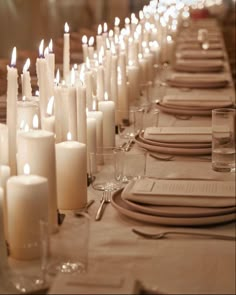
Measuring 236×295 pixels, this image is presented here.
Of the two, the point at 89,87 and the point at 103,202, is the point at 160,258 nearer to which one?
the point at 103,202

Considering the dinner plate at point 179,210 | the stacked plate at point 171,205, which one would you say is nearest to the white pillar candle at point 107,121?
the stacked plate at point 171,205

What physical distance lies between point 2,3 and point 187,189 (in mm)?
6742

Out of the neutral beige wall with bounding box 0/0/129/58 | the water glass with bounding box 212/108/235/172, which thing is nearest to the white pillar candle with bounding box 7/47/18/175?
the water glass with bounding box 212/108/235/172

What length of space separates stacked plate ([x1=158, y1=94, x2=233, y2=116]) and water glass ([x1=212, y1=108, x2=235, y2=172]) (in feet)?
2.66

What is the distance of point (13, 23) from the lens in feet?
28.2

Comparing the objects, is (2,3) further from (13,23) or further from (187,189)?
(187,189)

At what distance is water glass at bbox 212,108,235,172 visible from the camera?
7.41 feet

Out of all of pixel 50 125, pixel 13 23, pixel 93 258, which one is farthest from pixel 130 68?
pixel 13 23

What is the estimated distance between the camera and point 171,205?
177cm

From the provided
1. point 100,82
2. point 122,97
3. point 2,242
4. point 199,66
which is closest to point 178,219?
point 2,242

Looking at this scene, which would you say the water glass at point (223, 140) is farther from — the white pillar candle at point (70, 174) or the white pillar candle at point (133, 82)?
the white pillar candle at point (133, 82)

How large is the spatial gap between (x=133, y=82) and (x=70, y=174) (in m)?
1.73

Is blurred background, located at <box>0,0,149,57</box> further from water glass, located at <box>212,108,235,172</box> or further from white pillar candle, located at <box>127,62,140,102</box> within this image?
water glass, located at <box>212,108,235,172</box>

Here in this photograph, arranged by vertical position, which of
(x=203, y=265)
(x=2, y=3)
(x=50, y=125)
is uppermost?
(x=2, y=3)
